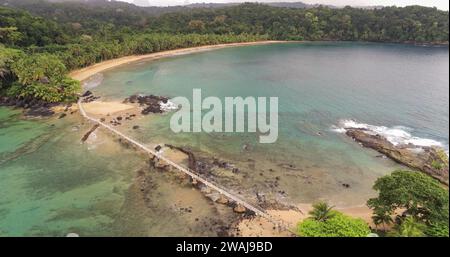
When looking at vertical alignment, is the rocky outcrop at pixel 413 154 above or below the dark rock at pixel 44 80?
below

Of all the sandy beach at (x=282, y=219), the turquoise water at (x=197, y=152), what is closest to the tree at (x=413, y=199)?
the sandy beach at (x=282, y=219)

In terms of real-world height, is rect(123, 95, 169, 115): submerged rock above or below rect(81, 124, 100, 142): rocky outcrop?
above

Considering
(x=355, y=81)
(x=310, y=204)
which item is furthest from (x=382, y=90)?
(x=310, y=204)

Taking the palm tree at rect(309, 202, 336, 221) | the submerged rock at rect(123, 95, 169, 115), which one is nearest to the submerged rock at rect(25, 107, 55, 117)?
the submerged rock at rect(123, 95, 169, 115)

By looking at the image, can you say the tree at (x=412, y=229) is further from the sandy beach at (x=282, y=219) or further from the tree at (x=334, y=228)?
the sandy beach at (x=282, y=219)

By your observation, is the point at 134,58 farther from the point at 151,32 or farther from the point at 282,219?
the point at 282,219

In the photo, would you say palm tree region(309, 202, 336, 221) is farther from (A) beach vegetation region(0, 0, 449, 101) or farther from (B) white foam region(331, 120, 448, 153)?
(A) beach vegetation region(0, 0, 449, 101)
